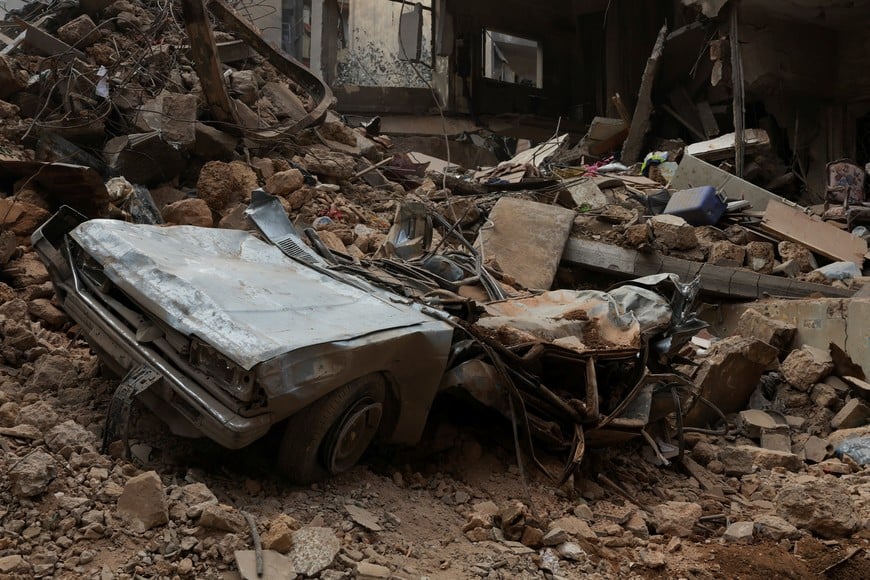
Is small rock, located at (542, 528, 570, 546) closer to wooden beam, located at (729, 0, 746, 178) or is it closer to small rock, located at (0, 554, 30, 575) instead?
small rock, located at (0, 554, 30, 575)

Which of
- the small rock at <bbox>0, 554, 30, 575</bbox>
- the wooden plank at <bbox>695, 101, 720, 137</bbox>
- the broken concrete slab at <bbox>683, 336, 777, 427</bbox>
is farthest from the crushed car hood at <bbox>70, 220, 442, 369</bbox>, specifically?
the wooden plank at <bbox>695, 101, 720, 137</bbox>

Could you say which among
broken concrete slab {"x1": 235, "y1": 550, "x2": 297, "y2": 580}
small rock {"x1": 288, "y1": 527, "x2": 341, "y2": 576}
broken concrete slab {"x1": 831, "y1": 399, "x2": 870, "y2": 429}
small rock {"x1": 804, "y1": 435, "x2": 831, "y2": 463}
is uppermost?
broken concrete slab {"x1": 235, "y1": 550, "x2": 297, "y2": 580}

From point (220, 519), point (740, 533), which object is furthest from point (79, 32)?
point (740, 533)

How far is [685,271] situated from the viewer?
8594 millimetres

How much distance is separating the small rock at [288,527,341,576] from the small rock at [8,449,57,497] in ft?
3.14

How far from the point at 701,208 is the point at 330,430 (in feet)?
23.5

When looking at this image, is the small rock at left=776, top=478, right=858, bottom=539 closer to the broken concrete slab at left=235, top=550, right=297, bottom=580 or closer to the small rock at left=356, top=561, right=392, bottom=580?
the small rock at left=356, top=561, right=392, bottom=580

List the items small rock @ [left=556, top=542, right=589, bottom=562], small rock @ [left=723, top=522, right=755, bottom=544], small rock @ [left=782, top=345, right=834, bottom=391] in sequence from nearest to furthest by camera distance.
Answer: small rock @ [left=556, top=542, right=589, bottom=562], small rock @ [left=723, top=522, right=755, bottom=544], small rock @ [left=782, top=345, right=834, bottom=391]

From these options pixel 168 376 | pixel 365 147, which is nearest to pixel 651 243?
pixel 365 147

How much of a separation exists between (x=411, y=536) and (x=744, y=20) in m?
10.8

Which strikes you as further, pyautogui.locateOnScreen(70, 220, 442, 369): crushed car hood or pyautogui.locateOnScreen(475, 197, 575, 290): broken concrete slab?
pyautogui.locateOnScreen(475, 197, 575, 290): broken concrete slab

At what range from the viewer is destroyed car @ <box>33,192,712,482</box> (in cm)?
316

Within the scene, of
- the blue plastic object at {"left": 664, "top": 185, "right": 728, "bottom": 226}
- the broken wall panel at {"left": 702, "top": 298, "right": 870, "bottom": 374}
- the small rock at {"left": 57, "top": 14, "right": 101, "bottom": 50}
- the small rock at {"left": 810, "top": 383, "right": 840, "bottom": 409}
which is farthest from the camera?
the blue plastic object at {"left": 664, "top": 185, "right": 728, "bottom": 226}

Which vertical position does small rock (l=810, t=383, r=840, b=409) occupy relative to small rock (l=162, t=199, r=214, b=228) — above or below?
below
